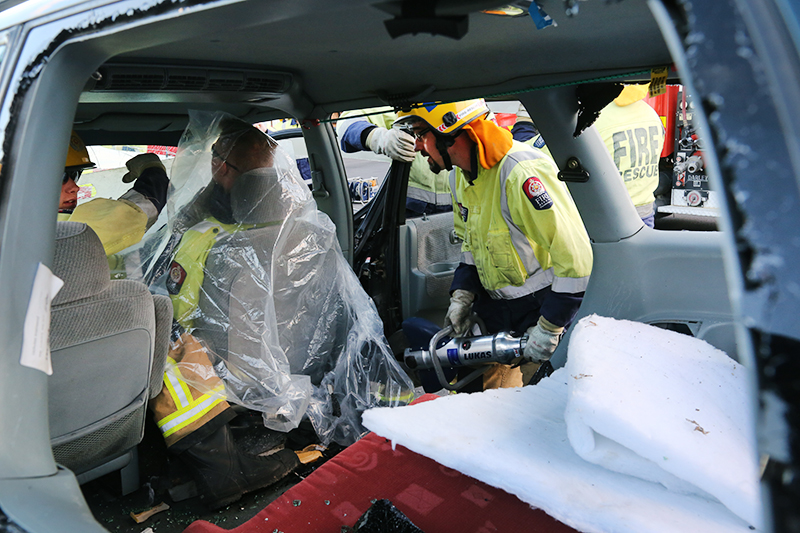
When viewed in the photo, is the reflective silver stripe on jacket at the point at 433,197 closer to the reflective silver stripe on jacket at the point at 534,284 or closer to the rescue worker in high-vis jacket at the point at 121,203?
the reflective silver stripe on jacket at the point at 534,284

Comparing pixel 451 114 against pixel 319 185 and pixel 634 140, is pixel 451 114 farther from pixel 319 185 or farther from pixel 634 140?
pixel 634 140

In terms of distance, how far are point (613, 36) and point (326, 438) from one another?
6.60ft

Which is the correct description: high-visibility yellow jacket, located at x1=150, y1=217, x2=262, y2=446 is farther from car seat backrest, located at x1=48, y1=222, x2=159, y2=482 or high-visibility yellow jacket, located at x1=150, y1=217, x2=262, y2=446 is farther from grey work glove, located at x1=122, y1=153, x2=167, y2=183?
grey work glove, located at x1=122, y1=153, x2=167, y2=183

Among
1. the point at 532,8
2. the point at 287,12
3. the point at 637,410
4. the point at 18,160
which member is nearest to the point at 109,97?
the point at 18,160

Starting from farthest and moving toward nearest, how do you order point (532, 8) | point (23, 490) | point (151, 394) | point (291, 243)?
1. point (291, 243)
2. point (151, 394)
3. point (23, 490)
4. point (532, 8)

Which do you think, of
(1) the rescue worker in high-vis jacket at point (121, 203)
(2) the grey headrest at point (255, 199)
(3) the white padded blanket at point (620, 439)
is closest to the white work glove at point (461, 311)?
(2) the grey headrest at point (255, 199)

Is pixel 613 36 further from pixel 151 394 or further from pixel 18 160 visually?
pixel 151 394

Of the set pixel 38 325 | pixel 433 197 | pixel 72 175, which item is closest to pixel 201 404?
pixel 38 325

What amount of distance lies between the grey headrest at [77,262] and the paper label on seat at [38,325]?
44cm

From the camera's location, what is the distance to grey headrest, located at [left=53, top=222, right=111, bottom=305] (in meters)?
1.24

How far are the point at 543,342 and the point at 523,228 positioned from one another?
57 cm

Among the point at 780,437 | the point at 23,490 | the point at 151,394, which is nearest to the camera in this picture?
the point at 780,437

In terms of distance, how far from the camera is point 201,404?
2.08m

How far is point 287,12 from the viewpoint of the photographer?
695 millimetres
